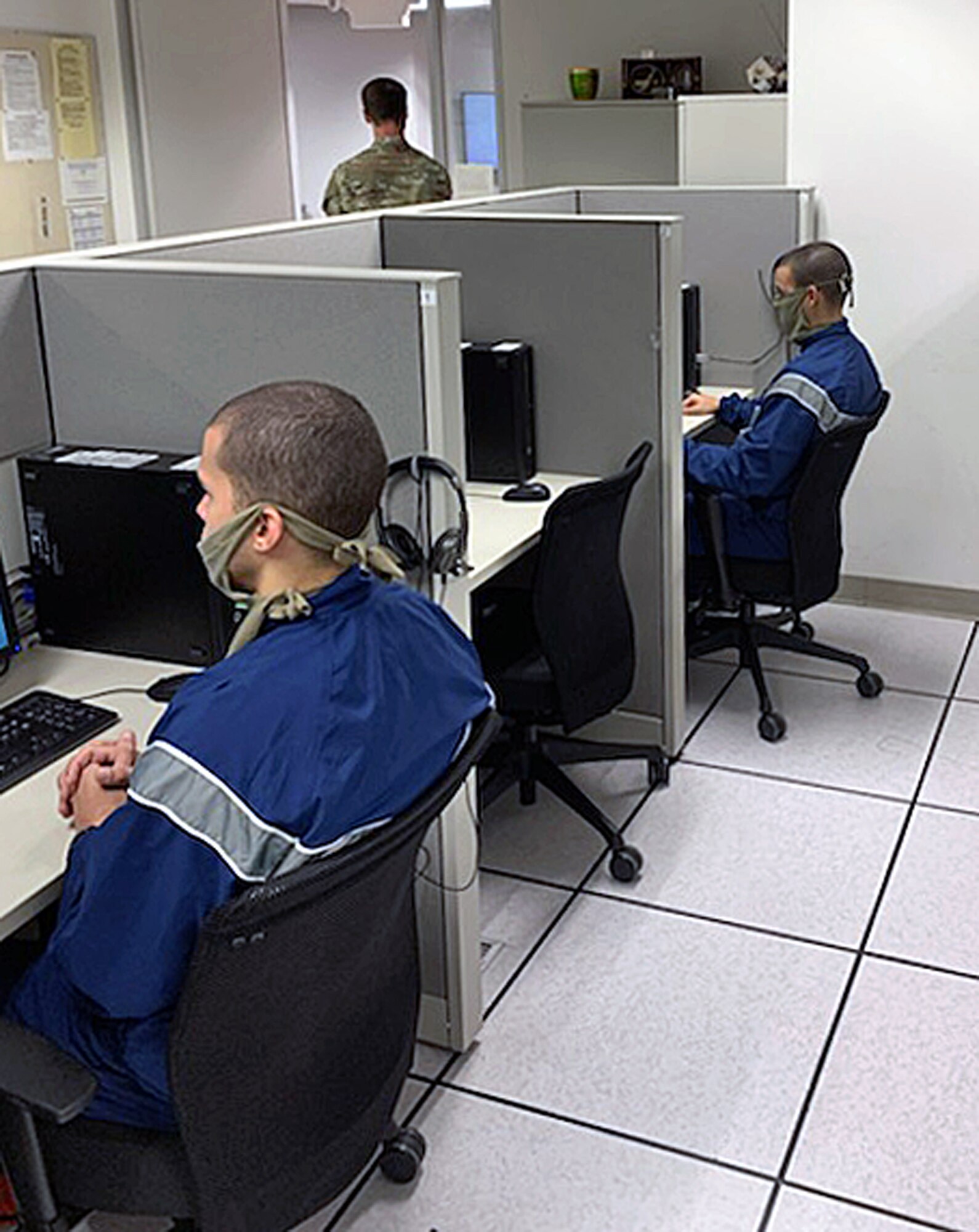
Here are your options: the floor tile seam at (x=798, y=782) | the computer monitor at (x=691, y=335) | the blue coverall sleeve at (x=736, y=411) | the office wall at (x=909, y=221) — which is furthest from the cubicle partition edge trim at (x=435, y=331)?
the office wall at (x=909, y=221)

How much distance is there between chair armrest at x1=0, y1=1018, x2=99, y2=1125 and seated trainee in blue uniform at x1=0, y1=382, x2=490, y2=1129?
10 centimetres

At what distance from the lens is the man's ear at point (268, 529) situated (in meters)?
1.47

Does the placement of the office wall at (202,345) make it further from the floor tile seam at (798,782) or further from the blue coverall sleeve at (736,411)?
the blue coverall sleeve at (736,411)

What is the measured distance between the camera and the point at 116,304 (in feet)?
7.32

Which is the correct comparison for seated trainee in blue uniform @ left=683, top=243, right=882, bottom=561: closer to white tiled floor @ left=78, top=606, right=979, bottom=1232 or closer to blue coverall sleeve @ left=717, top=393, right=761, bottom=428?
blue coverall sleeve @ left=717, top=393, right=761, bottom=428

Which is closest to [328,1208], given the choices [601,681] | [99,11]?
[601,681]

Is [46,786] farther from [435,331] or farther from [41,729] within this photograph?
[435,331]

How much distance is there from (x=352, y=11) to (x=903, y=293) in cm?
264

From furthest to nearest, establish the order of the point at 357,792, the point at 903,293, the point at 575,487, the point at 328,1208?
the point at 903,293 < the point at 575,487 < the point at 328,1208 < the point at 357,792

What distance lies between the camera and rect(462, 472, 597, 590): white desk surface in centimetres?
267

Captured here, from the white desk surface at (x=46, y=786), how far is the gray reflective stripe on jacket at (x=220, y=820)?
300 millimetres

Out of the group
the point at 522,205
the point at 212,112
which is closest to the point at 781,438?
the point at 522,205

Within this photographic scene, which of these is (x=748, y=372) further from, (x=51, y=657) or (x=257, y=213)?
(x=257, y=213)

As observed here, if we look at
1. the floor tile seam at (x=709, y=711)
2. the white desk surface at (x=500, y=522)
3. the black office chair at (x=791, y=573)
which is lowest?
the floor tile seam at (x=709, y=711)
